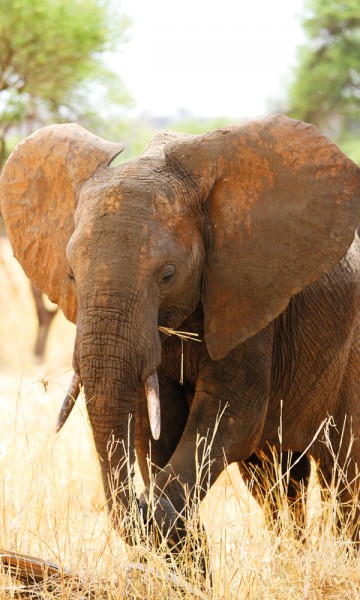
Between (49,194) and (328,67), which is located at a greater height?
(49,194)

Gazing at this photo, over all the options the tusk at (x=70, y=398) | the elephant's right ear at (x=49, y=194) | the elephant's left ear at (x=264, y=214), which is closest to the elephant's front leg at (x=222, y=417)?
the elephant's left ear at (x=264, y=214)

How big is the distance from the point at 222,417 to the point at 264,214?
77 cm

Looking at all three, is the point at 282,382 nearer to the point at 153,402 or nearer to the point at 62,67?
the point at 153,402

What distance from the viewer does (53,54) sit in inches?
508

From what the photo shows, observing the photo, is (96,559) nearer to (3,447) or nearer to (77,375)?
(77,375)

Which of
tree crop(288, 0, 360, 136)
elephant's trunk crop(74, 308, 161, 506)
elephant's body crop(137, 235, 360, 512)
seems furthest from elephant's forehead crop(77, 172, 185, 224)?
tree crop(288, 0, 360, 136)

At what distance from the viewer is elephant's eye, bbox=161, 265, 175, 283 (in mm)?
3764

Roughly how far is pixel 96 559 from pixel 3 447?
1875 millimetres

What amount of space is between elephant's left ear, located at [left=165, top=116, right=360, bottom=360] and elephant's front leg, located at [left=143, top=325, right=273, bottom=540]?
0.14 m

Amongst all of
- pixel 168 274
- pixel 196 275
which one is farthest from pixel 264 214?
pixel 168 274

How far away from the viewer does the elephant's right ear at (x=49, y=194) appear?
13.7 ft

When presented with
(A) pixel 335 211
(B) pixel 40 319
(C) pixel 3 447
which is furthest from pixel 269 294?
(B) pixel 40 319

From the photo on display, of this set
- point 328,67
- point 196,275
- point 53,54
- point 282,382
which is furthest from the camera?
point 328,67

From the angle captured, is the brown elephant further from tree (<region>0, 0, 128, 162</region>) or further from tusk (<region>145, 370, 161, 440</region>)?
tree (<region>0, 0, 128, 162</region>)
